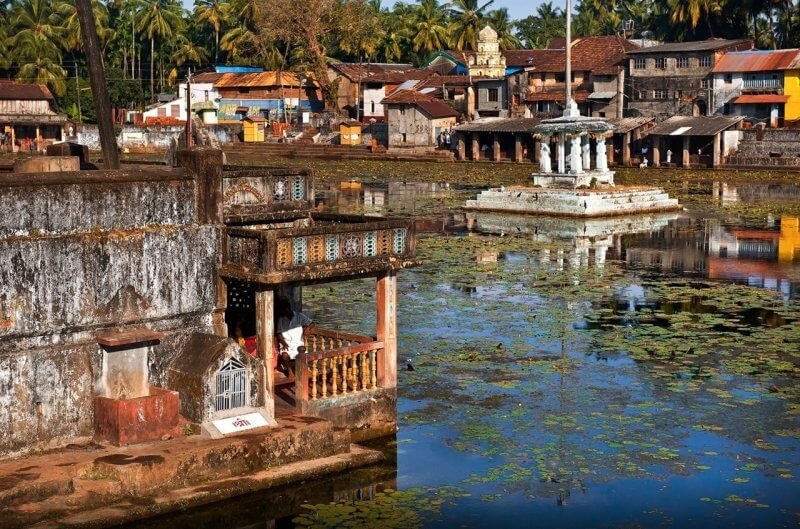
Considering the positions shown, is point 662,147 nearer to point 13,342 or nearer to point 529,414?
point 529,414

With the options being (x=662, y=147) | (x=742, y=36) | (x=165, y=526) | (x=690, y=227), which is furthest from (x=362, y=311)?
(x=742, y=36)

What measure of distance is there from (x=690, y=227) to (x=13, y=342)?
2798 centimetres

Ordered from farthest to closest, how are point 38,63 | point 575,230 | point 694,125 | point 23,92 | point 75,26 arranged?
1. point 75,26
2. point 38,63
3. point 23,92
4. point 694,125
5. point 575,230

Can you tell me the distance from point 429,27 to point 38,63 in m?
30.5

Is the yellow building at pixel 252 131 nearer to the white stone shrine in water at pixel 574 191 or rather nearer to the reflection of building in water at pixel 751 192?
the reflection of building in water at pixel 751 192

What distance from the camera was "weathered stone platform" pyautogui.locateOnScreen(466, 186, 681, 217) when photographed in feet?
131

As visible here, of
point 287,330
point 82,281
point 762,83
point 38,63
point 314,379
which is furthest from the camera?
point 38,63

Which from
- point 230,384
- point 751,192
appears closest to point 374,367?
point 230,384

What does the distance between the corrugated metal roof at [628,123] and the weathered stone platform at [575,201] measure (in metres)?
24.9

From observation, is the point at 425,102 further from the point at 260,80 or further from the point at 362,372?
the point at 362,372

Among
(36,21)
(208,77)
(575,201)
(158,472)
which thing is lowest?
(158,472)

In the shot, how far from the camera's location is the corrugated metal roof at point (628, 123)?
67562 mm

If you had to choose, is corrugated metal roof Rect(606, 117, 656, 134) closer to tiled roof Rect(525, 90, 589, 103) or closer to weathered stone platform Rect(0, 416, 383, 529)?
tiled roof Rect(525, 90, 589, 103)

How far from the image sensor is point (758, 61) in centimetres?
7050
